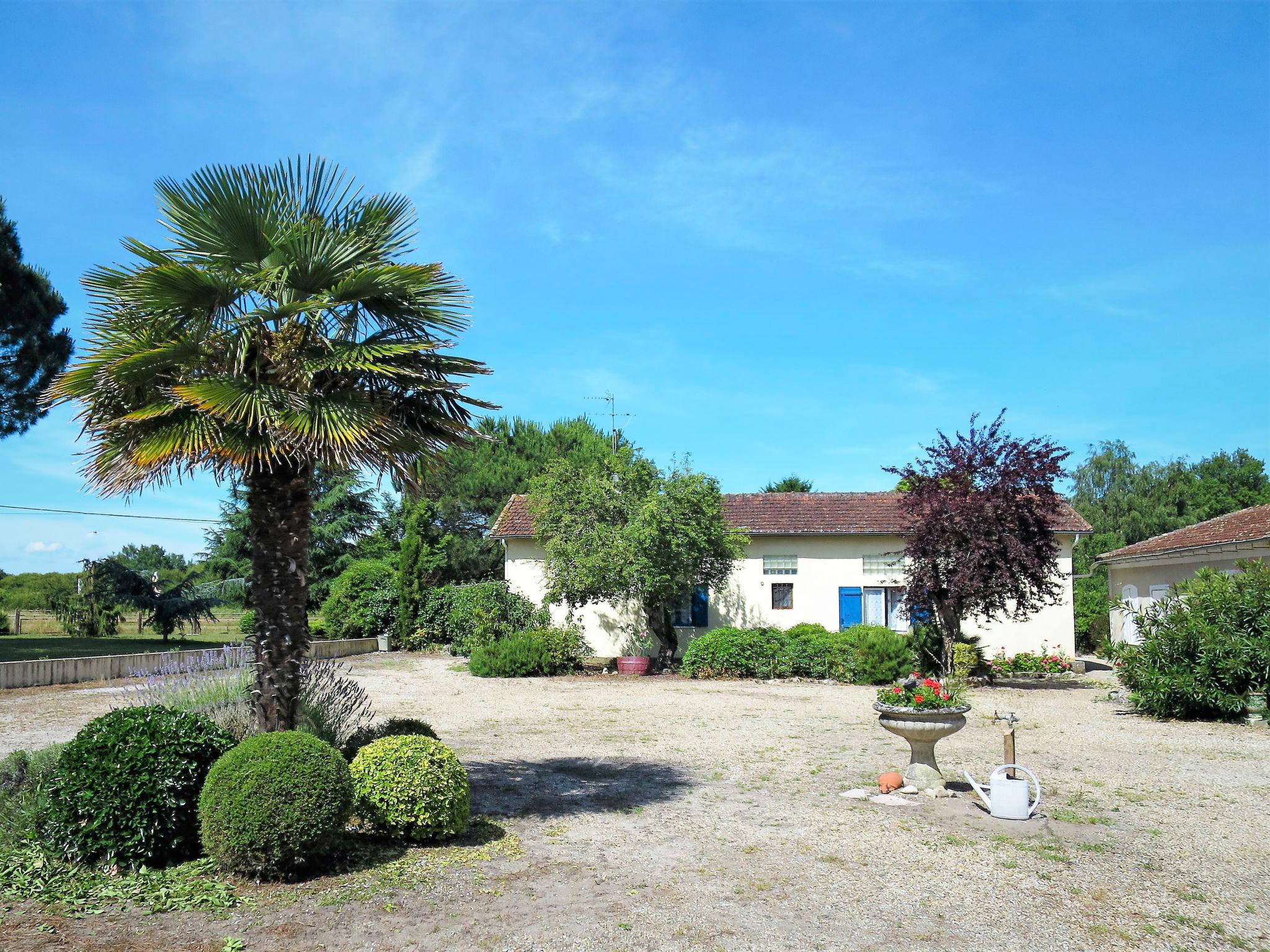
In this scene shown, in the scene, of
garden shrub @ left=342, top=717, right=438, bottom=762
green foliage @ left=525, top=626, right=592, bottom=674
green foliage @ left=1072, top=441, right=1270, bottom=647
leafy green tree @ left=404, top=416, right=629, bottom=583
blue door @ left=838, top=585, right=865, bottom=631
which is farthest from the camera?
green foliage @ left=1072, top=441, right=1270, bottom=647

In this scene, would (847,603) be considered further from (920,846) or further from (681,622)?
(920,846)

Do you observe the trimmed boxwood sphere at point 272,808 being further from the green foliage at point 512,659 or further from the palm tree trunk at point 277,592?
the green foliage at point 512,659

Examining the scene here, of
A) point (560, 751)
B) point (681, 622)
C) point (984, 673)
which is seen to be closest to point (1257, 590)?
point (984, 673)

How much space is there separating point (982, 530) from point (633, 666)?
8.78 metres

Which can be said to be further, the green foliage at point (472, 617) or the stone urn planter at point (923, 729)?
the green foliage at point (472, 617)

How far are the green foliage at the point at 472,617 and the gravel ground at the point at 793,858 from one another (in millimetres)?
10179

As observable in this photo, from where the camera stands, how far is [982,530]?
1816cm

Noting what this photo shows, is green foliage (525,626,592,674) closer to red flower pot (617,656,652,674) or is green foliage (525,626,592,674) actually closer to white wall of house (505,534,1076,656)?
red flower pot (617,656,652,674)

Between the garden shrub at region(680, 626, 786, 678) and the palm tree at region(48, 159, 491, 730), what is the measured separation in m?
14.3

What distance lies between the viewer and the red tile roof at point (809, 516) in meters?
23.8

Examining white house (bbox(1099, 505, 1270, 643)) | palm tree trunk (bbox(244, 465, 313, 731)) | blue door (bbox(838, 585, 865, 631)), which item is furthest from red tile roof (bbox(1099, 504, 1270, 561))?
palm tree trunk (bbox(244, 465, 313, 731))

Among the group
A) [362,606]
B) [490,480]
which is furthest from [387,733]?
[490,480]

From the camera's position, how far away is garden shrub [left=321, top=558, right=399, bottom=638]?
28469 millimetres

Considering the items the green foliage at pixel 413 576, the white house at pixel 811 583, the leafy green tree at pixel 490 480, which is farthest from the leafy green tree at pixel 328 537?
the white house at pixel 811 583
